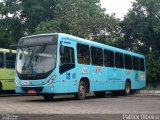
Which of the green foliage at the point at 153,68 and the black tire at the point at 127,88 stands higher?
the green foliage at the point at 153,68

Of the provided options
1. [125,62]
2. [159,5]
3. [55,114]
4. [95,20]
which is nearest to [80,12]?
[95,20]

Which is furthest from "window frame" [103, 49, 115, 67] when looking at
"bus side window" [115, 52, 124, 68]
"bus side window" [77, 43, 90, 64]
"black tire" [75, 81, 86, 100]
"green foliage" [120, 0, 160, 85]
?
"green foliage" [120, 0, 160, 85]

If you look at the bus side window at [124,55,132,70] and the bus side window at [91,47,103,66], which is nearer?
the bus side window at [91,47,103,66]

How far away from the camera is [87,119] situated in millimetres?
10805

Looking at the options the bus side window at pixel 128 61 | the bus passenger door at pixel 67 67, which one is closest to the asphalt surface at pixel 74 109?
the bus passenger door at pixel 67 67

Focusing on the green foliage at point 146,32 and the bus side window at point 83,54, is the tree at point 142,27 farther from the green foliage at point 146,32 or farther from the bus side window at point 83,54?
the bus side window at point 83,54

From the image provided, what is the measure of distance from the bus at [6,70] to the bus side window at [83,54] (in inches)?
220

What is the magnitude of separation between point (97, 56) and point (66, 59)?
362 cm

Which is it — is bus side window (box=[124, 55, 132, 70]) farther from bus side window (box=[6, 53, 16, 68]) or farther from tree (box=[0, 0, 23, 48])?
tree (box=[0, 0, 23, 48])

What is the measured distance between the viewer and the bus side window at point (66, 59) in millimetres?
17434

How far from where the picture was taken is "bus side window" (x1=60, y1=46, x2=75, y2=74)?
686 inches

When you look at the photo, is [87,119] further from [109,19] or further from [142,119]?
[109,19]

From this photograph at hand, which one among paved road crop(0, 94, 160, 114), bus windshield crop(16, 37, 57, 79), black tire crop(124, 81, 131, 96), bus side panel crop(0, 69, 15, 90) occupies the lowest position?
paved road crop(0, 94, 160, 114)

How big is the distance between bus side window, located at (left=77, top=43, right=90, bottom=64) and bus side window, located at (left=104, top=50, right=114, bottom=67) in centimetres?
249
